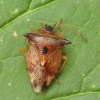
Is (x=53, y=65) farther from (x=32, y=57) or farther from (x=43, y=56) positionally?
(x=32, y=57)

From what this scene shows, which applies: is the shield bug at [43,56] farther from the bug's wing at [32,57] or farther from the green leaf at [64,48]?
the green leaf at [64,48]

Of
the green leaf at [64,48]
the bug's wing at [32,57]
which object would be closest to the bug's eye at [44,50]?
the bug's wing at [32,57]

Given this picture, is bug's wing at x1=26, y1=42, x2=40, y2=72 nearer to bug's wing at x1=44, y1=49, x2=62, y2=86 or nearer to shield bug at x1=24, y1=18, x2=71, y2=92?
shield bug at x1=24, y1=18, x2=71, y2=92

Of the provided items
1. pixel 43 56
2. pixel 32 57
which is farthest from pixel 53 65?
pixel 32 57

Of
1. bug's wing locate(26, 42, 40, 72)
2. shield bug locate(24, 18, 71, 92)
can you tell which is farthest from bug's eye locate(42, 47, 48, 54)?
bug's wing locate(26, 42, 40, 72)

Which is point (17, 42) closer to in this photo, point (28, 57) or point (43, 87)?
point (28, 57)
